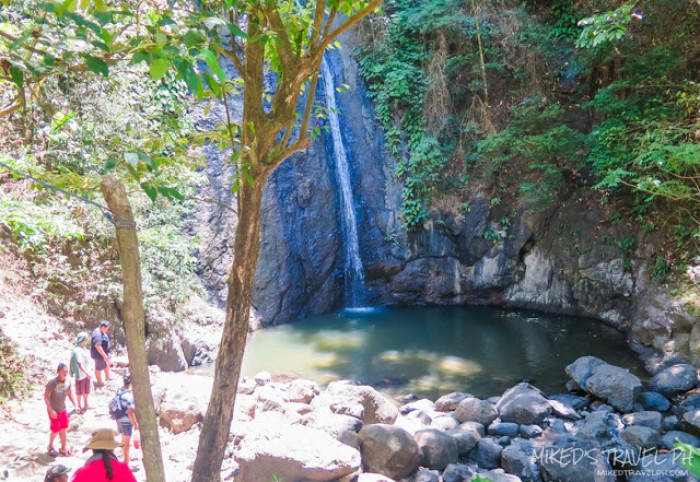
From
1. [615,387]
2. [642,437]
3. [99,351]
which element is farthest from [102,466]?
[615,387]

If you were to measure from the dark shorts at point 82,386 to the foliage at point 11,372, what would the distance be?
75cm

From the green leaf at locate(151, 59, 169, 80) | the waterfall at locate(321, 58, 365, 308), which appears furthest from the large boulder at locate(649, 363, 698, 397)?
the green leaf at locate(151, 59, 169, 80)

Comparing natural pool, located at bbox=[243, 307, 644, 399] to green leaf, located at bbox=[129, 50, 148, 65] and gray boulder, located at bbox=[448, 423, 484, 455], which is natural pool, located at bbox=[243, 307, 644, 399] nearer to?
gray boulder, located at bbox=[448, 423, 484, 455]

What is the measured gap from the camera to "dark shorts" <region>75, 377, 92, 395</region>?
5.85 m

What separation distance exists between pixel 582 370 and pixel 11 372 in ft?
26.4

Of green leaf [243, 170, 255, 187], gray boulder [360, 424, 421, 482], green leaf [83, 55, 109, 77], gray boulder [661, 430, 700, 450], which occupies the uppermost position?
green leaf [83, 55, 109, 77]

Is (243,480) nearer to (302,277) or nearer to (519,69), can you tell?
(302,277)

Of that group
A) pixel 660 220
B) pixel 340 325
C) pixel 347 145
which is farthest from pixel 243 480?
pixel 347 145

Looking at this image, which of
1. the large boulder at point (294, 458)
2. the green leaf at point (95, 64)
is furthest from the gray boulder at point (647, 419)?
the green leaf at point (95, 64)

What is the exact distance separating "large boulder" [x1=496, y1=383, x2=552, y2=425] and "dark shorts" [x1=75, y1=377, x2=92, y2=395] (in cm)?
545

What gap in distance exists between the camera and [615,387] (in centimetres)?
661

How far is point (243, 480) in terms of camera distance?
4.32 metres

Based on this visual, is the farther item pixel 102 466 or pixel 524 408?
pixel 524 408

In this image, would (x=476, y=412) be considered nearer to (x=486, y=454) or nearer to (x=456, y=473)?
(x=486, y=454)
